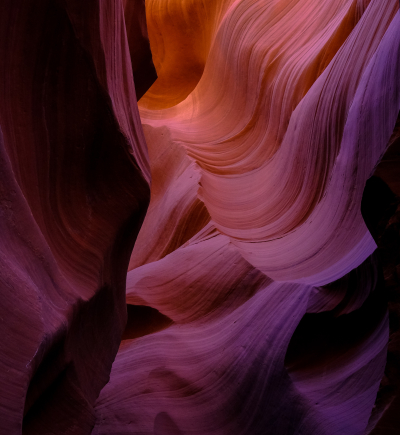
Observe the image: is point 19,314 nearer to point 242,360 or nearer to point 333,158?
point 242,360

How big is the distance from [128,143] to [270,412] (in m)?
1.40

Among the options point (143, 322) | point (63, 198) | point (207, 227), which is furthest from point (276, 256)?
point (63, 198)

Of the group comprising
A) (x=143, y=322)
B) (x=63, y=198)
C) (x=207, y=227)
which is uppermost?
(x=63, y=198)

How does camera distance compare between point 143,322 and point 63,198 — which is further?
point 143,322

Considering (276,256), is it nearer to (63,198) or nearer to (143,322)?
(143,322)

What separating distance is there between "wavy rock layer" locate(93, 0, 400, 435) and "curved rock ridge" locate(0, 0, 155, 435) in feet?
2.27

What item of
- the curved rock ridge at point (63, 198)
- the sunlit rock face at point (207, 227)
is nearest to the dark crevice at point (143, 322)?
the sunlit rock face at point (207, 227)

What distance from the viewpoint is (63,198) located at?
1517 millimetres

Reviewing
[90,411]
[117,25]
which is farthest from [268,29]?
[90,411]

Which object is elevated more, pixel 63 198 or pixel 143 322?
pixel 63 198

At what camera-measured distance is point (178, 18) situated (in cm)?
475

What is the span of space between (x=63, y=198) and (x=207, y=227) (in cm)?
150

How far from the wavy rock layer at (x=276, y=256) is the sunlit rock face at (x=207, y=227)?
0.03 feet

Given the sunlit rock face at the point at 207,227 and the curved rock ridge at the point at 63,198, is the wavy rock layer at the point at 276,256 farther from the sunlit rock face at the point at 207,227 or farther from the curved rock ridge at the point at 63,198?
the curved rock ridge at the point at 63,198
